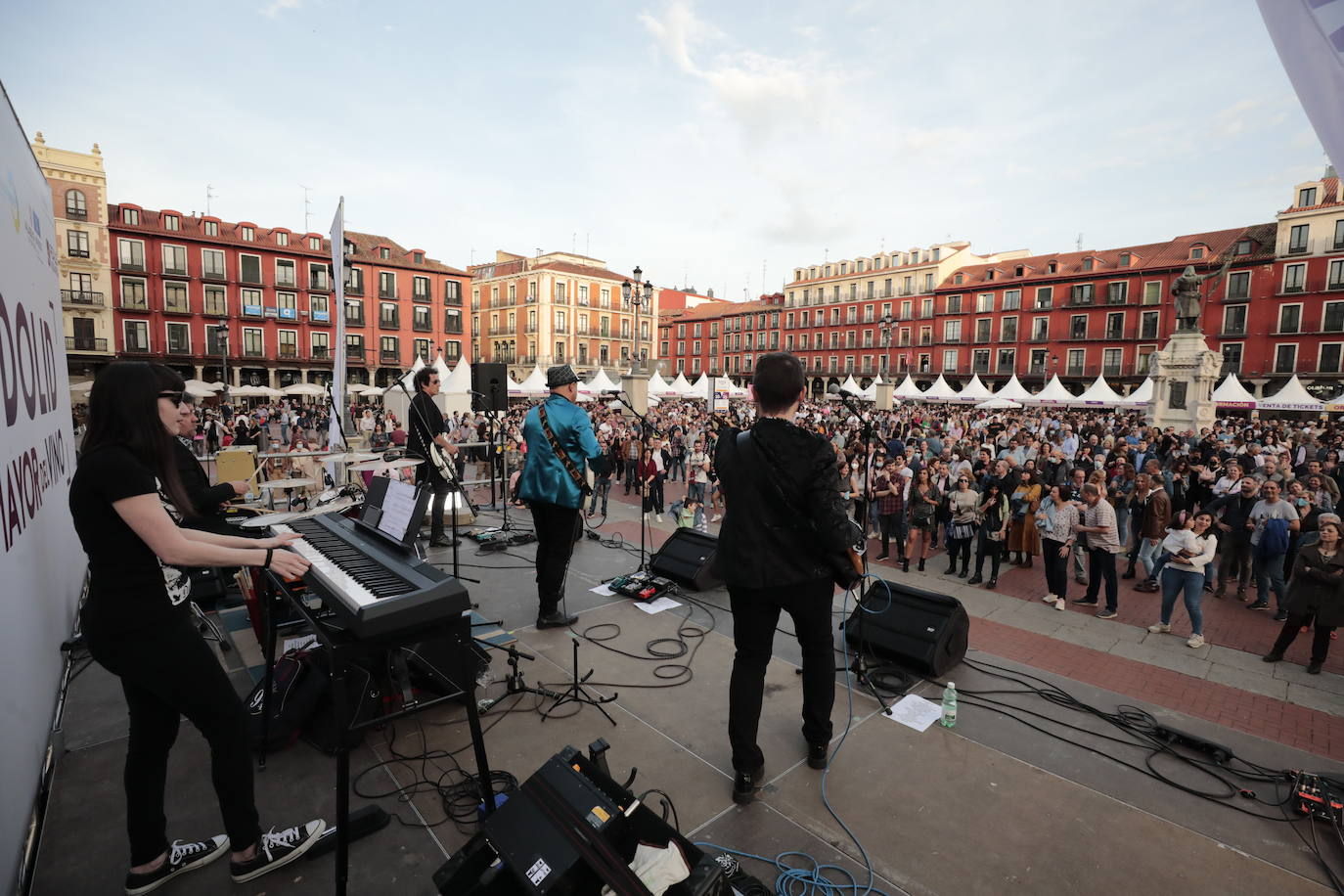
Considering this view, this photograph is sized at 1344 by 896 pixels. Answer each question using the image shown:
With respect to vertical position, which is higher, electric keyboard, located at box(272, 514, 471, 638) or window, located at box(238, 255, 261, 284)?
window, located at box(238, 255, 261, 284)

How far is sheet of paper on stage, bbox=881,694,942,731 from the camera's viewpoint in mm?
3703

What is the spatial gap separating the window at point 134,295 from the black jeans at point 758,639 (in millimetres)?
44033

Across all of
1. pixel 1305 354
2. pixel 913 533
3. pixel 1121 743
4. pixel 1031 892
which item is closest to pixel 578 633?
pixel 1031 892

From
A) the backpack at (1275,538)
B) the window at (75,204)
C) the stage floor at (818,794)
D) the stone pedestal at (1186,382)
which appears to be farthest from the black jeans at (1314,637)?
the window at (75,204)

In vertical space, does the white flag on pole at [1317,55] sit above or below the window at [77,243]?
below

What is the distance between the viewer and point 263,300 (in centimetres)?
3822

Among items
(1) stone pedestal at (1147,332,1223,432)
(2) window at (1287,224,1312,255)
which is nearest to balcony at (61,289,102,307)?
(1) stone pedestal at (1147,332,1223,432)

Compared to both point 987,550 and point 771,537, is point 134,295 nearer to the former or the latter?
point 987,550

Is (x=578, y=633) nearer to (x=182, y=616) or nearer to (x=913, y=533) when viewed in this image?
(x=182, y=616)

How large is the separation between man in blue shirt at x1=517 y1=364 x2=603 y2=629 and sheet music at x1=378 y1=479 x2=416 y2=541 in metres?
1.44

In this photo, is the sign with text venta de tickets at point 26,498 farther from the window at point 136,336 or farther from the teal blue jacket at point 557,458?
the window at point 136,336

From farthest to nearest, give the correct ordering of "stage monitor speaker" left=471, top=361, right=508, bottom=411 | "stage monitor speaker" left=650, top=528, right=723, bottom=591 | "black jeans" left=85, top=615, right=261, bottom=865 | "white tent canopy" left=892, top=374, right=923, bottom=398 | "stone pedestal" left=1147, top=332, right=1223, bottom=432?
"white tent canopy" left=892, top=374, right=923, bottom=398 < "stone pedestal" left=1147, top=332, right=1223, bottom=432 < "stage monitor speaker" left=471, top=361, right=508, bottom=411 < "stage monitor speaker" left=650, top=528, right=723, bottom=591 < "black jeans" left=85, top=615, right=261, bottom=865

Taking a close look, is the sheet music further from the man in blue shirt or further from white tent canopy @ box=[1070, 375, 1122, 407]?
white tent canopy @ box=[1070, 375, 1122, 407]

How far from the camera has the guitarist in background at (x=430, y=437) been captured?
19.8 ft
